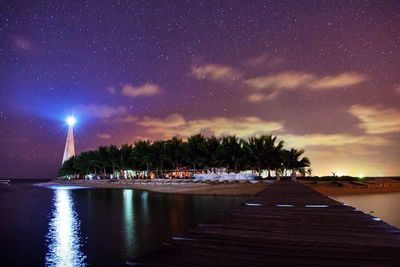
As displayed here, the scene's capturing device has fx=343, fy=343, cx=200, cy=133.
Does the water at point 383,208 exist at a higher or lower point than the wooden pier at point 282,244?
lower

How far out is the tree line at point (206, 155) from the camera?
6462 cm

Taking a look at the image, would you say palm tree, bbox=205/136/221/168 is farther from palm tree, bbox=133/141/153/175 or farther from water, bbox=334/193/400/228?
water, bbox=334/193/400/228

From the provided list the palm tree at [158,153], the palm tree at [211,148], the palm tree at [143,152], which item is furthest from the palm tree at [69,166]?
Result: the palm tree at [211,148]

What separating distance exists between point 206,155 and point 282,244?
70.7m

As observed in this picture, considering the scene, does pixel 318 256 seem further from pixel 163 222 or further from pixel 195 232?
pixel 163 222

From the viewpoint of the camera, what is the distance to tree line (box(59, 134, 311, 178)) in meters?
64.6

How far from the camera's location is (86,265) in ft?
42.9

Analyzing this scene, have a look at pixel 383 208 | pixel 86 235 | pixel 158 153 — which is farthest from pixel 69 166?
pixel 383 208

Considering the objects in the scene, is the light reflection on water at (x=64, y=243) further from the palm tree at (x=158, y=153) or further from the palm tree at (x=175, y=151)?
the palm tree at (x=158, y=153)

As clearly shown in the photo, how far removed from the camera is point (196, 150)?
78875 millimetres

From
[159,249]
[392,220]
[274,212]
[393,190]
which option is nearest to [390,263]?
[159,249]

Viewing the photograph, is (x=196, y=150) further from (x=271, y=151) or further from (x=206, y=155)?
(x=271, y=151)

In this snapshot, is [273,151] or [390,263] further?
[273,151]

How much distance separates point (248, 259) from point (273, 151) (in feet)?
197
